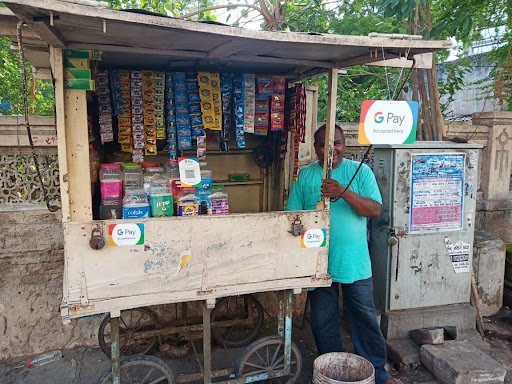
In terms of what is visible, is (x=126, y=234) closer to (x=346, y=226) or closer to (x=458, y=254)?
(x=346, y=226)

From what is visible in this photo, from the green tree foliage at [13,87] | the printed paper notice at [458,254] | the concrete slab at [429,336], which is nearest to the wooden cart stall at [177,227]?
the concrete slab at [429,336]

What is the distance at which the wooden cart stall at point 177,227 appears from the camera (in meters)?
2.10

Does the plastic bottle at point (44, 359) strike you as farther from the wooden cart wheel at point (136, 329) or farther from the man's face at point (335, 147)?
the man's face at point (335, 147)

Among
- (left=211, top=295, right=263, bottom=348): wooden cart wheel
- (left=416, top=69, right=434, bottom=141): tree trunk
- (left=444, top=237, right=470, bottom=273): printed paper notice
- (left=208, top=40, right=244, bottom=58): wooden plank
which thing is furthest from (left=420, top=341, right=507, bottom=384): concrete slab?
(left=208, top=40, right=244, bottom=58): wooden plank

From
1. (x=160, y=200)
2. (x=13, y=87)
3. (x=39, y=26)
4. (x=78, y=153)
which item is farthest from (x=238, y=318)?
(x=13, y=87)

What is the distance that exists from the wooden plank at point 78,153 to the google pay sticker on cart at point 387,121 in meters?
1.52

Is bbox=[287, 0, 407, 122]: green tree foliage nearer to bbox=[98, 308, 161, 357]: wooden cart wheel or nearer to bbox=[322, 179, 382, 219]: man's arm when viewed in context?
bbox=[322, 179, 382, 219]: man's arm

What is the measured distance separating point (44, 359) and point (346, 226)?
267 centimetres

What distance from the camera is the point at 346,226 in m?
2.93

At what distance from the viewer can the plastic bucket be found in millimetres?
2760

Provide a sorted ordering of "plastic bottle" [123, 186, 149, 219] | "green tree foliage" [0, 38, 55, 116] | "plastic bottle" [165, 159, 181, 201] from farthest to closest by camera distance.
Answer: "green tree foliage" [0, 38, 55, 116], "plastic bottle" [165, 159, 181, 201], "plastic bottle" [123, 186, 149, 219]

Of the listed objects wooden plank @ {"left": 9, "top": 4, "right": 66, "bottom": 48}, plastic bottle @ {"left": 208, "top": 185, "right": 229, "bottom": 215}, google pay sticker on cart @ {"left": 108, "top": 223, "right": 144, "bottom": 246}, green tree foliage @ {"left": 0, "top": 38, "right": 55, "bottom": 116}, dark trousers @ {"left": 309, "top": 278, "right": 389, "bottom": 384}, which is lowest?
dark trousers @ {"left": 309, "top": 278, "right": 389, "bottom": 384}

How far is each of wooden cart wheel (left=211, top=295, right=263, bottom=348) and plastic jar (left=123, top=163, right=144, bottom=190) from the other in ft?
5.25

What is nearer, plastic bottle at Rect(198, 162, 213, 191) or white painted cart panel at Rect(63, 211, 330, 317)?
white painted cart panel at Rect(63, 211, 330, 317)
